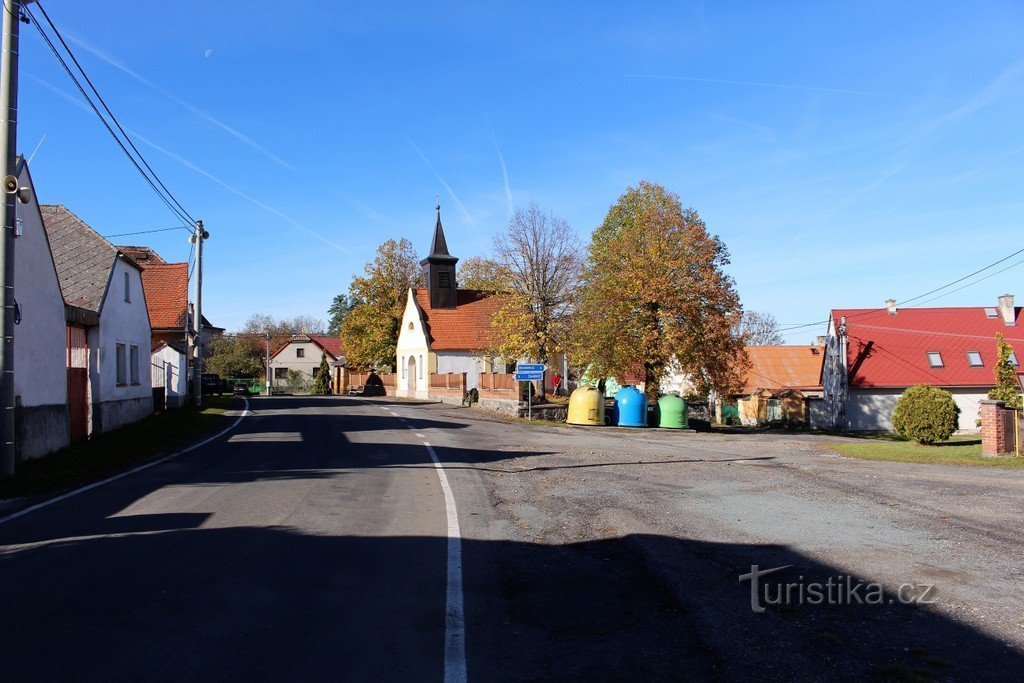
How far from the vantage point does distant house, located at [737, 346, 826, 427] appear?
170 feet

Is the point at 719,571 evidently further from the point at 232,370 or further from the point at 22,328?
the point at 232,370

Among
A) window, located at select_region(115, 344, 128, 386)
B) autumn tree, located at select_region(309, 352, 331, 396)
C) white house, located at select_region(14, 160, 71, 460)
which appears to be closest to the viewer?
white house, located at select_region(14, 160, 71, 460)

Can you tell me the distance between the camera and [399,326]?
6625 centimetres

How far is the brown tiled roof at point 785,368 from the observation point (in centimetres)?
6044

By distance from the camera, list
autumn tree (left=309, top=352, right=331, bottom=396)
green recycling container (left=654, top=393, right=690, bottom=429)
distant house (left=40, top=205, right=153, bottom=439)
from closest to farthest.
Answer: distant house (left=40, top=205, right=153, bottom=439) < green recycling container (left=654, top=393, right=690, bottom=429) < autumn tree (left=309, top=352, right=331, bottom=396)

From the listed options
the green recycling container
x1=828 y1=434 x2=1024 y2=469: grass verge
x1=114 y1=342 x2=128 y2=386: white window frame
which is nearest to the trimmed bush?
x1=828 y1=434 x2=1024 y2=469: grass verge

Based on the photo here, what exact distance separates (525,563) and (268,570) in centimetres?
236

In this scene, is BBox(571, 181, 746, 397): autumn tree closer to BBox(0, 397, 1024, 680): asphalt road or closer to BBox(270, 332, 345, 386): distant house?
BBox(0, 397, 1024, 680): asphalt road

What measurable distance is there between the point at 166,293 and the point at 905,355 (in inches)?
1693

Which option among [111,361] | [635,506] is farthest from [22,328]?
[635,506]

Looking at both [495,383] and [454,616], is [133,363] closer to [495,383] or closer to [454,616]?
[495,383]

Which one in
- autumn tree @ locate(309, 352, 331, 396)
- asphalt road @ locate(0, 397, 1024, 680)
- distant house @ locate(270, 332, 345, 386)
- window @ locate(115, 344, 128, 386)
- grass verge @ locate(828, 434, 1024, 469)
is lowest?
grass verge @ locate(828, 434, 1024, 469)

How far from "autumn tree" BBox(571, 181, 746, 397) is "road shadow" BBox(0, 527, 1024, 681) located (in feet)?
87.3

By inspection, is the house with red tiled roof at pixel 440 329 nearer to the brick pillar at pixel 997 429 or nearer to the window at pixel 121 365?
the window at pixel 121 365
